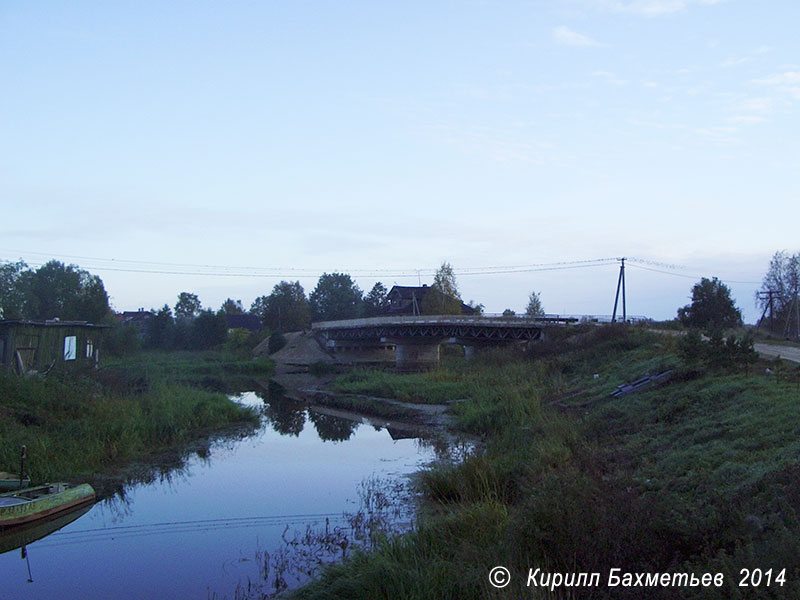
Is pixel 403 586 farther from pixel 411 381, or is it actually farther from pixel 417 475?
pixel 411 381

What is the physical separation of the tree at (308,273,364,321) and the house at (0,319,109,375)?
267 feet

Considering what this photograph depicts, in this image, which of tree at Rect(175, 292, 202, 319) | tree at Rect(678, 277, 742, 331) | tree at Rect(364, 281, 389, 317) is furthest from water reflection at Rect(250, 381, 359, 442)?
tree at Rect(175, 292, 202, 319)

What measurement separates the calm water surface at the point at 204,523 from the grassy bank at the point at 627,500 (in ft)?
8.52

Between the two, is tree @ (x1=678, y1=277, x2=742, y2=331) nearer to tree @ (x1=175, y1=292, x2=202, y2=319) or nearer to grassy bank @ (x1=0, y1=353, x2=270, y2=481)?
grassy bank @ (x1=0, y1=353, x2=270, y2=481)

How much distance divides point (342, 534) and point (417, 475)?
5383 mm

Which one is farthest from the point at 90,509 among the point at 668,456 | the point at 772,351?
the point at 772,351

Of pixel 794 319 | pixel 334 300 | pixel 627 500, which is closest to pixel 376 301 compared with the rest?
pixel 334 300

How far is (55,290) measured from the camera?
90188 mm

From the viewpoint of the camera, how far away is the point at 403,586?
8289 millimetres

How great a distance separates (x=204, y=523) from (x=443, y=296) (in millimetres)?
70168

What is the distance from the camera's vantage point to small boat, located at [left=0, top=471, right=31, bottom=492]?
1478cm

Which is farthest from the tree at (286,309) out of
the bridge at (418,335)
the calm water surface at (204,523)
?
the calm water surface at (204,523)

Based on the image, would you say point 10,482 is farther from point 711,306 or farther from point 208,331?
point 208,331

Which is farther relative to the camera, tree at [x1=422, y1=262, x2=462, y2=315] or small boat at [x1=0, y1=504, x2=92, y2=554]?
tree at [x1=422, y1=262, x2=462, y2=315]
